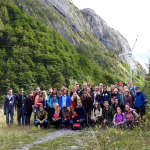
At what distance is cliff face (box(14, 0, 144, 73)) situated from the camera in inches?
4222

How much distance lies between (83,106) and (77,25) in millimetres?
121875

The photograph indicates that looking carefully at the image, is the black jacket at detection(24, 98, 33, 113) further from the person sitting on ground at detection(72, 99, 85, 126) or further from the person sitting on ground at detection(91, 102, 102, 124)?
the person sitting on ground at detection(91, 102, 102, 124)

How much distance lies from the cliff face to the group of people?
307 ft

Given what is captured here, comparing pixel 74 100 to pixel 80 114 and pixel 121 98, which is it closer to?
pixel 80 114

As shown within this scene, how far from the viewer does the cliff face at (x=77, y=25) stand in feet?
352

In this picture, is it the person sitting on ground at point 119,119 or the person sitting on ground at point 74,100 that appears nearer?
the person sitting on ground at point 119,119

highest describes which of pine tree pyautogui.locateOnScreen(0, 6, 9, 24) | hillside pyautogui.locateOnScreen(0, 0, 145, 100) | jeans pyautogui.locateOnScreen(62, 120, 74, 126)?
pine tree pyautogui.locateOnScreen(0, 6, 9, 24)

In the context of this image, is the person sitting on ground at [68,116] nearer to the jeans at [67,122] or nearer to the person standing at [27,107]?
the jeans at [67,122]

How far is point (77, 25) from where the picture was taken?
127 meters

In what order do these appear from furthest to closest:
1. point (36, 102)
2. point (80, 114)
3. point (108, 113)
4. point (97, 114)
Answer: point (36, 102) < point (80, 114) < point (97, 114) < point (108, 113)

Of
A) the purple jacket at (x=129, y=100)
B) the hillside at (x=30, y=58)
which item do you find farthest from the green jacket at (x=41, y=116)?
the hillside at (x=30, y=58)

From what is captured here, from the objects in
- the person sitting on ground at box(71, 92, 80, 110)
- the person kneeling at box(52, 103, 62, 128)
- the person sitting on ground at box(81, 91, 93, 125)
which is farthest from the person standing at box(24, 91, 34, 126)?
the person sitting on ground at box(81, 91, 93, 125)

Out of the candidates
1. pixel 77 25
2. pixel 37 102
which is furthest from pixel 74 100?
pixel 77 25

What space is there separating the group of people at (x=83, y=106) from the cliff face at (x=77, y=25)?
307 ft
